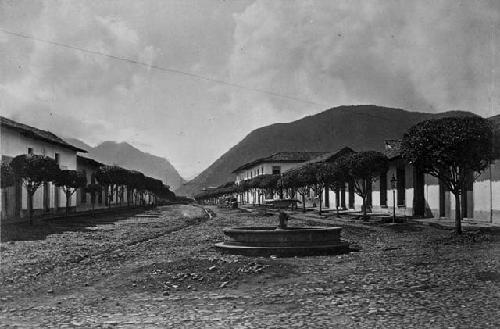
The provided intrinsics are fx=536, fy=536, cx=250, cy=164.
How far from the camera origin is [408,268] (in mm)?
8883

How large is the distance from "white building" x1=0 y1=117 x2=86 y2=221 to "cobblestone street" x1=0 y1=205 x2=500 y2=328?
67.3 ft

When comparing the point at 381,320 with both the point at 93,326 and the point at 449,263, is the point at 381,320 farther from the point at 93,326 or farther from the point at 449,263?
the point at 449,263

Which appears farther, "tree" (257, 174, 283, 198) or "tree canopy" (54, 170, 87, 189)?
"tree" (257, 174, 283, 198)

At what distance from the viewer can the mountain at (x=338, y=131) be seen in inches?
4198

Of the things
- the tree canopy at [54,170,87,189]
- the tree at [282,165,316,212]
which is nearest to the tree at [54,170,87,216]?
the tree canopy at [54,170,87,189]

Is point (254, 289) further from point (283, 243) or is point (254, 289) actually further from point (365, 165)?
point (365, 165)

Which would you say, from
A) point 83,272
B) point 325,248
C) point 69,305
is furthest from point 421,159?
point 69,305

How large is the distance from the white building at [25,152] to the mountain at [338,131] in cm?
6812

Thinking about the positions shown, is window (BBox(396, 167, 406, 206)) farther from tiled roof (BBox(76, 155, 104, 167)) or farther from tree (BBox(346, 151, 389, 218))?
tiled roof (BBox(76, 155, 104, 167))

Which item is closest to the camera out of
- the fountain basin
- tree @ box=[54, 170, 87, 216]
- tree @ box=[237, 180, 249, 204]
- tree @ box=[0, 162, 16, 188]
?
the fountain basin

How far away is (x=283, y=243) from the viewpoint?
37.3ft

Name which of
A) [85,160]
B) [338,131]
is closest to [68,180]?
[85,160]

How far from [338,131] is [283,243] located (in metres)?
106

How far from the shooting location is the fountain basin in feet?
37.0
